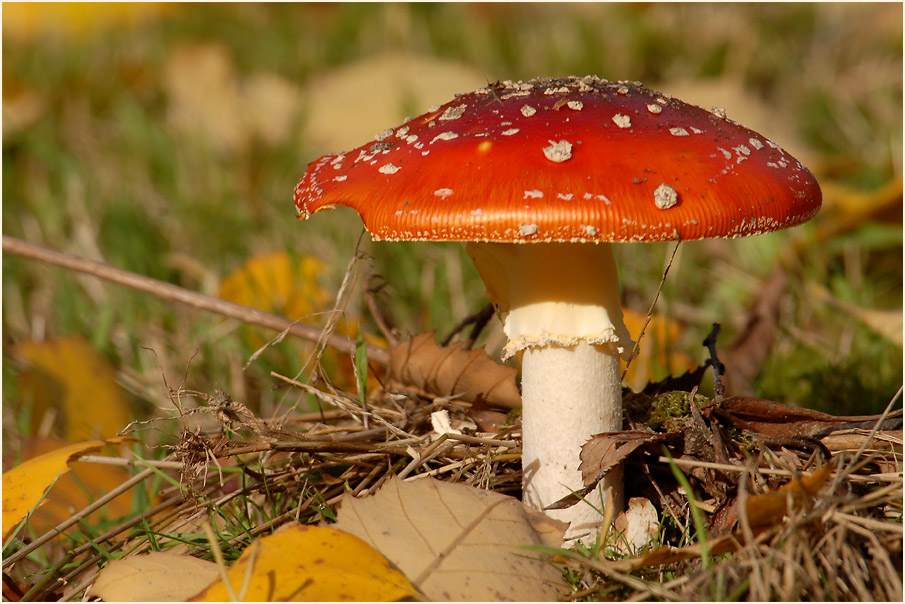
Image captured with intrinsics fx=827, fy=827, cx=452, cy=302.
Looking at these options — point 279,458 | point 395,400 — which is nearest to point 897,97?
point 395,400

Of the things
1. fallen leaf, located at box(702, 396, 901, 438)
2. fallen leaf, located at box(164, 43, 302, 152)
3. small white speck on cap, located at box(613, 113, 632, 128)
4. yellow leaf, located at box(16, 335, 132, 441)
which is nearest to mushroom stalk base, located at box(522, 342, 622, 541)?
fallen leaf, located at box(702, 396, 901, 438)

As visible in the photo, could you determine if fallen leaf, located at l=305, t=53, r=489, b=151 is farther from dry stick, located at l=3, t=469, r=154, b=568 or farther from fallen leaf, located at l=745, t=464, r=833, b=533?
fallen leaf, located at l=745, t=464, r=833, b=533

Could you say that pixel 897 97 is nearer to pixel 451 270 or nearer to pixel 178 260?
pixel 451 270

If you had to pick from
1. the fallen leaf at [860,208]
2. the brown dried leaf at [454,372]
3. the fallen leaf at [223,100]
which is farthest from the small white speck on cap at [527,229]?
the fallen leaf at [223,100]

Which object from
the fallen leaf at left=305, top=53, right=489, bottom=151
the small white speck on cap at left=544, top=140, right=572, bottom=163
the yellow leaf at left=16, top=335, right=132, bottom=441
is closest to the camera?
the small white speck on cap at left=544, top=140, right=572, bottom=163

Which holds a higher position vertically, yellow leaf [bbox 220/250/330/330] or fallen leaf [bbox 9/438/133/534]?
yellow leaf [bbox 220/250/330/330]

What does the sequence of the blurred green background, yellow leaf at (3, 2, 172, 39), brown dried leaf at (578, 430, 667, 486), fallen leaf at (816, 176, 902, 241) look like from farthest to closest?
yellow leaf at (3, 2, 172, 39), fallen leaf at (816, 176, 902, 241), the blurred green background, brown dried leaf at (578, 430, 667, 486)

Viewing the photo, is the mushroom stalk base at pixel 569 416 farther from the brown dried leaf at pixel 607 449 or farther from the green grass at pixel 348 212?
the green grass at pixel 348 212
